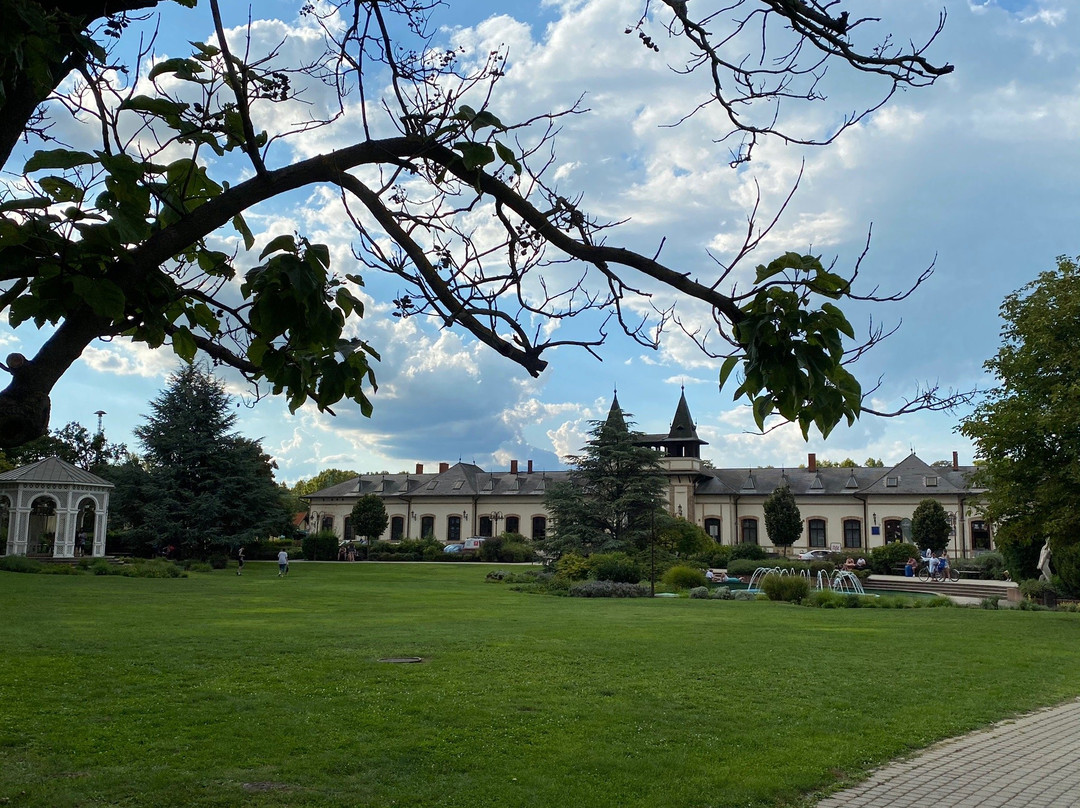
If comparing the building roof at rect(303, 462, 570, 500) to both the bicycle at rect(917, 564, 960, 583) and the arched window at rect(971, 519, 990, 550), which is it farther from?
the bicycle at rect(917, 564, 960, 583)

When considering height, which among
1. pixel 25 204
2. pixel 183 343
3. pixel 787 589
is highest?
pixel 25 204

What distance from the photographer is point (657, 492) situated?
1657 inches

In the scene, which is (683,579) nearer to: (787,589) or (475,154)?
(787,589)

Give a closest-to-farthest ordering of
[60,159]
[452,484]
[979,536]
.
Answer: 1. [60,159]
2. [979,536]
3. [452,484]

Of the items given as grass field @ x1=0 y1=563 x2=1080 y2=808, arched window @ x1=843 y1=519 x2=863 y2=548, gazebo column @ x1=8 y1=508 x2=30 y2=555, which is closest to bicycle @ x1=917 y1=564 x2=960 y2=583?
arched window @ x1=843 y1=519 x2=863 y2=548

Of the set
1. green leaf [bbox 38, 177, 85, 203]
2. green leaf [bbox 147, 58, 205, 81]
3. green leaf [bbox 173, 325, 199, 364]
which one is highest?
green leaf [bbox 147, 58, 205, 81]

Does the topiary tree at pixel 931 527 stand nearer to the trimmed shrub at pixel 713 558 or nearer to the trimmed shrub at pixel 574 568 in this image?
the trimmed shrub at pixel 713 558

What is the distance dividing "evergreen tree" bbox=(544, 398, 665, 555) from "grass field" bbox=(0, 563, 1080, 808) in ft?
70.3

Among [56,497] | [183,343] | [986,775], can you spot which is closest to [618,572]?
[56,497]

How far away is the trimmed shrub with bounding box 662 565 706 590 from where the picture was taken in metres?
30.9

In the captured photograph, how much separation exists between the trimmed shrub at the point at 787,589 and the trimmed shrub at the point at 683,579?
179 inches

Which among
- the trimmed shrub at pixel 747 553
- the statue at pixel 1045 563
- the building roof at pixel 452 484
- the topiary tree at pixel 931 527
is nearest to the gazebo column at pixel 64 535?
the building roof at pixel 452 484

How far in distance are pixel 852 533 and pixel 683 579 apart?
30406mm

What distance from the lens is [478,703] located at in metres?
8.88
